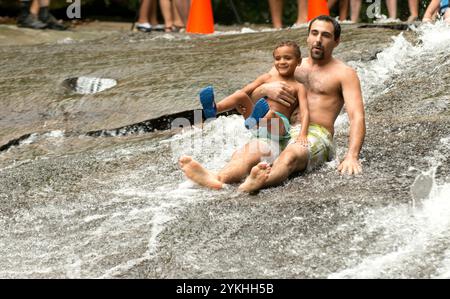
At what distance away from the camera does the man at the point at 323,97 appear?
625 centimetres

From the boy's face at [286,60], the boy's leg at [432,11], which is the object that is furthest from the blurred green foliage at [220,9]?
the boy's face at [286,60]

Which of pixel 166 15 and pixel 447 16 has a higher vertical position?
pixel 447 16

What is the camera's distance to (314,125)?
6559 millimetres

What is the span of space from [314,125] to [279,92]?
12.3 inches

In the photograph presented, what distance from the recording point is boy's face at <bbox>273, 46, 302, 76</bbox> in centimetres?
658

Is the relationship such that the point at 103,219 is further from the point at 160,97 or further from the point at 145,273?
the point at 160,97

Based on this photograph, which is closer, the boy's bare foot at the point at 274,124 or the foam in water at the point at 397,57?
the boy's bare foot at the point at 274,124

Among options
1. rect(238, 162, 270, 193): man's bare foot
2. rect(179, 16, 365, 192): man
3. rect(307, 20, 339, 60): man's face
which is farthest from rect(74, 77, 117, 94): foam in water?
rect(238, 162, 270, 193): man's bare foot

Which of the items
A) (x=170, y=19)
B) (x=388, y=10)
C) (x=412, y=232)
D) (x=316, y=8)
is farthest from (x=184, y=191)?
(x=170, y=19)

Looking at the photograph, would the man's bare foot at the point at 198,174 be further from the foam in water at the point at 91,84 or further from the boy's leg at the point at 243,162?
the foam in water at the point at 91,84

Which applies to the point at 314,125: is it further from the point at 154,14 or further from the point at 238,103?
the point at 154,14

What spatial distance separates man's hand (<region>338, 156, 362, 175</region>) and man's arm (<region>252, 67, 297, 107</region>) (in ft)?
2.01

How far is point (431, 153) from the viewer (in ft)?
21.0

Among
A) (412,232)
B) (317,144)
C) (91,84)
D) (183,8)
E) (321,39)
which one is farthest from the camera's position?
(183,8)
